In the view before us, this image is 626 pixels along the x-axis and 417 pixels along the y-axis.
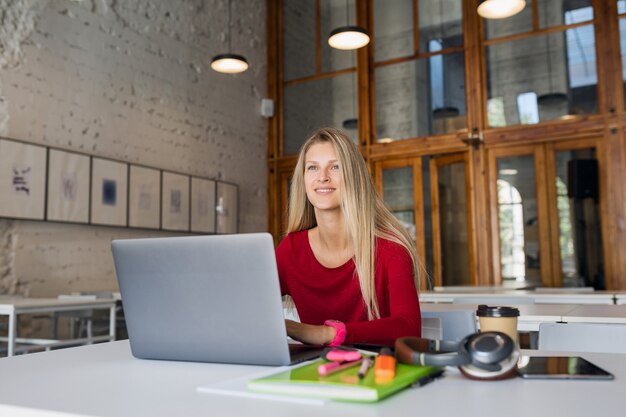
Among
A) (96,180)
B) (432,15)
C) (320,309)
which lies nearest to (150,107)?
(96,180)

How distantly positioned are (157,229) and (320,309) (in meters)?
5.36

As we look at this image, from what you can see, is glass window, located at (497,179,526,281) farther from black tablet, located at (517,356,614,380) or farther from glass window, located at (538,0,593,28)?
black tablet, located at (517,356,614,380)

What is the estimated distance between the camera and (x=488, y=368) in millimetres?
896

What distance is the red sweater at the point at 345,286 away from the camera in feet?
4.86

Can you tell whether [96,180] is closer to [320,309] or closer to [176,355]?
[320,309]

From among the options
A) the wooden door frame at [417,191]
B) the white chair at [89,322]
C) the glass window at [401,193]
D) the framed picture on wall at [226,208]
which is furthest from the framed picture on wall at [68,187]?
the glass window at [401,193]

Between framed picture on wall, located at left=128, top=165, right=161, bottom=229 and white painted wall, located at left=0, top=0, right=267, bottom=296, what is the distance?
0.14 metres

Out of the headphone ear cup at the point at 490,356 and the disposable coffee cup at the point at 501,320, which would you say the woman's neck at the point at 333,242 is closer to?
the disposable coffee cup at the point at 501,320

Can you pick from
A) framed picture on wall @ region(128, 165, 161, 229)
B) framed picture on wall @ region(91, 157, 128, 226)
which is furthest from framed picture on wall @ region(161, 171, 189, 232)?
framed picture on wall @ region(91, 157, 128, 226)

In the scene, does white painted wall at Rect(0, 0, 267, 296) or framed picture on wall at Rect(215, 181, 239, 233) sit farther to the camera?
framed picture on wall at Rect(215, 181, 239, 233)

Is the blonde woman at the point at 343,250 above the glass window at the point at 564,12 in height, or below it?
below

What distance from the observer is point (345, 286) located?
5.48ft

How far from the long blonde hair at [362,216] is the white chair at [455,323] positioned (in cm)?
28

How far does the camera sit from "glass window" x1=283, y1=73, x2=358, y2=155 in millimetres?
8375
